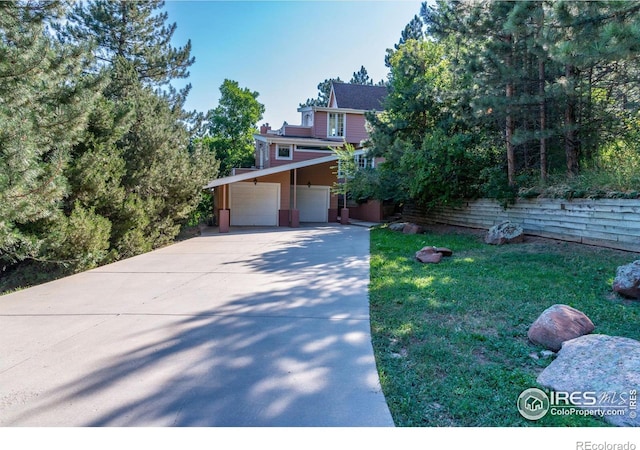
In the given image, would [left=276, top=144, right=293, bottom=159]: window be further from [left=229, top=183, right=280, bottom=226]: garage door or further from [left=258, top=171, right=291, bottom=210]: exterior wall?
[left=229, top=183, right=280, bottom=226]: garage door

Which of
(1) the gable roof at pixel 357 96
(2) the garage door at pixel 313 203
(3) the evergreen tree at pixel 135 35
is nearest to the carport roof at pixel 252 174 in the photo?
(2) the garage door at pixel 313 203

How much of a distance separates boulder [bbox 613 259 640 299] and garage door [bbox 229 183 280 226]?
14517 millimetres

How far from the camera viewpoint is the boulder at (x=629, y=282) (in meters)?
4.24

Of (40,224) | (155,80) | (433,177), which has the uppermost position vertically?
(155,80)

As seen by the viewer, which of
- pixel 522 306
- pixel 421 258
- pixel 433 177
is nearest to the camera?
pixel 522 306

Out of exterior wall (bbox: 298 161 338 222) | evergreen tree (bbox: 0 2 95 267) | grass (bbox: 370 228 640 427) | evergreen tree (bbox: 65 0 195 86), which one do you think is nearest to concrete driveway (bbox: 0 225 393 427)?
grass (bbox: 370 228 640 427)

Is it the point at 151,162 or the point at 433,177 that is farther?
the point at 433,177

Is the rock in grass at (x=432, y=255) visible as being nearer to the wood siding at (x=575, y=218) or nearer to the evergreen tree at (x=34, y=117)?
the wood siding at (x=575, y=218)

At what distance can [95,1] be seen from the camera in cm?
1269

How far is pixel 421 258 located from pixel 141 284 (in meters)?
5.24

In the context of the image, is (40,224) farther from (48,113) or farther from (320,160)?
(320,160)

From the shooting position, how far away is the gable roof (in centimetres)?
2316

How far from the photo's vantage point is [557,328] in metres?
3.26
